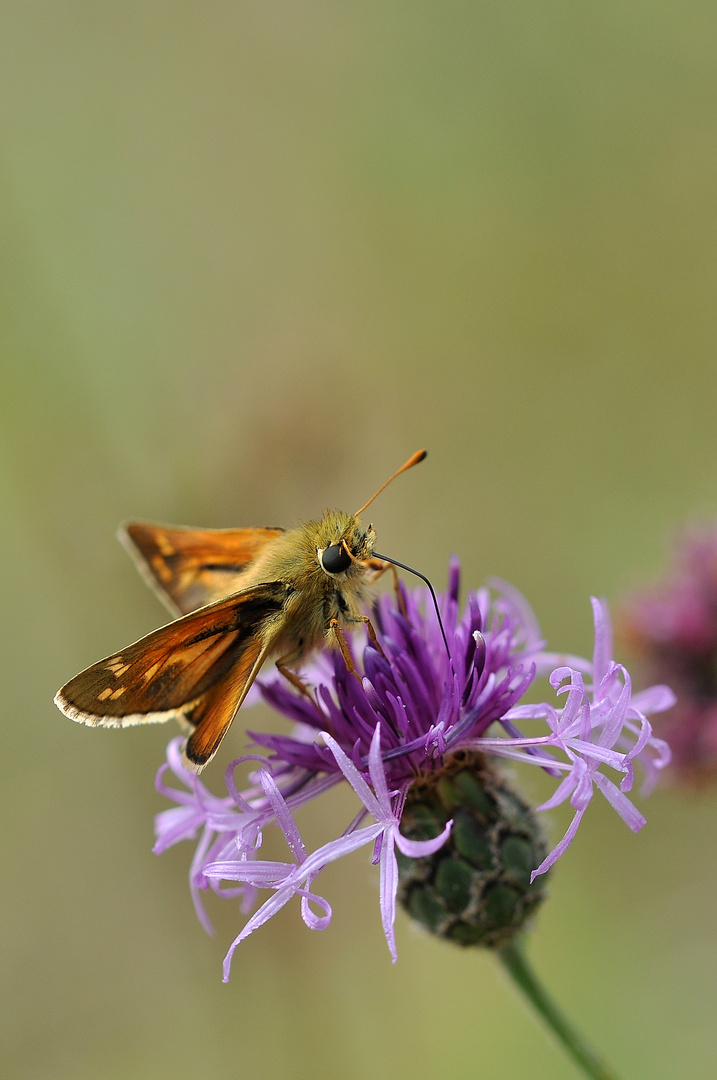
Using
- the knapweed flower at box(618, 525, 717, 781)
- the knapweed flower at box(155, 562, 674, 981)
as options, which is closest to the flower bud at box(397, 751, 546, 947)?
the knapweed flower at box(155, 562, 674, 981)

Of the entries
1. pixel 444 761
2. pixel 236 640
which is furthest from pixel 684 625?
pixel 236 640

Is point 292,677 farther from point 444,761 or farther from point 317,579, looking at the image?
point 444,761

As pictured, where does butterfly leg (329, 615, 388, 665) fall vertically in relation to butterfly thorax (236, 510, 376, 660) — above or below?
below

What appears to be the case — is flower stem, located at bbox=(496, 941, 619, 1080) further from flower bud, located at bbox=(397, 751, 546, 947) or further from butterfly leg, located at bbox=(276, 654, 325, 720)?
butterfly leg, located at bbox=(276, 654, 325, 720)

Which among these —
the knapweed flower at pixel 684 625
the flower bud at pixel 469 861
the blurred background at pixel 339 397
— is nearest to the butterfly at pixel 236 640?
the flower bud at pixel 469 861

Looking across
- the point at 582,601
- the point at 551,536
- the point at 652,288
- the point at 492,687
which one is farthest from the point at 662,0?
the point at 492,687

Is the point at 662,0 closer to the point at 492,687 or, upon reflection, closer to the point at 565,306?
the point at 565,306
